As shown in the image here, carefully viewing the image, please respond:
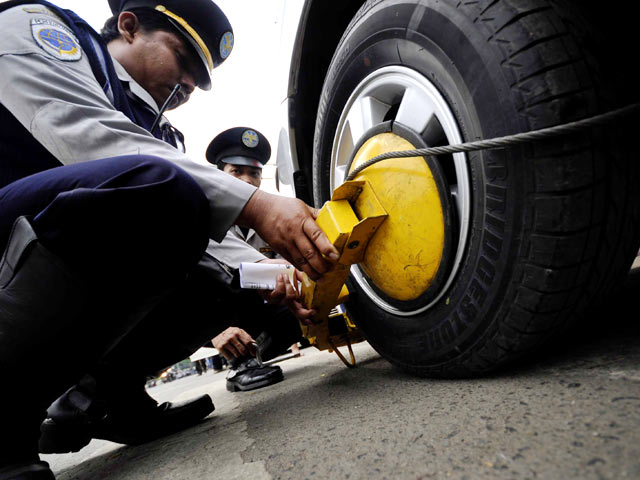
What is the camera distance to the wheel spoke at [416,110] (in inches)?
24.1

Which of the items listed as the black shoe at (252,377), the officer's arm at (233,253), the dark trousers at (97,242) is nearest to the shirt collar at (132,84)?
the officer's arm at (233,253)

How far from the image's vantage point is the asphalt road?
1.10 ft

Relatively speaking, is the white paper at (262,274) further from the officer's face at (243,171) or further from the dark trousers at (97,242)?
the officer's face at (243,171)

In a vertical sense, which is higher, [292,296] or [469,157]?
[469,157]

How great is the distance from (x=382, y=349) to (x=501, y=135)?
53cm

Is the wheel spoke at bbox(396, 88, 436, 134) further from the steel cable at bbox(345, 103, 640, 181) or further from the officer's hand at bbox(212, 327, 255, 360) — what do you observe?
the officer's hand at bbox(212, 327, 255, 360)

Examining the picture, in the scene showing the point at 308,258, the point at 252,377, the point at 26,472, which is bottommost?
the point at 252,377

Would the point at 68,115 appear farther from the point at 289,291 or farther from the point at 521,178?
the point at 521,178

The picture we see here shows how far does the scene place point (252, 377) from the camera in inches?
59.7

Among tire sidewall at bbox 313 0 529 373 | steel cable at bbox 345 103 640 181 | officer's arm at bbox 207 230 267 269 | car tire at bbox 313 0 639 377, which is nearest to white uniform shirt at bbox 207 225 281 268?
officer's arm at bbox 207 230 267 269

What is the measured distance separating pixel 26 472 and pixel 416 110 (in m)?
0.94

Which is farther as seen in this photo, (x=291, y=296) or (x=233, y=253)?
(x=233, y=253)

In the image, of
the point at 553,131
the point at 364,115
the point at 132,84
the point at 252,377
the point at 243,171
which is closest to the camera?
the point at 553,131

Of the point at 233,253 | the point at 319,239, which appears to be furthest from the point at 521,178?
the point at 233,253
